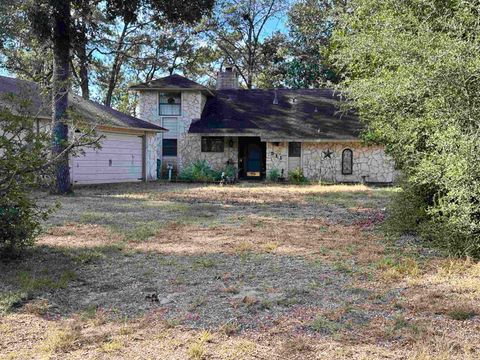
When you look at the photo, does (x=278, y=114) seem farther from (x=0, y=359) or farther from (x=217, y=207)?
(x=0, y=359)

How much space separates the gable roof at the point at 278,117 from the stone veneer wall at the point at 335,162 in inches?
25.6

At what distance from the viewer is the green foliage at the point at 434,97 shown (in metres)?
5.30

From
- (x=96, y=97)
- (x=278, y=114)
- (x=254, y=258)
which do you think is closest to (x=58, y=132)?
(x=254, y=258)

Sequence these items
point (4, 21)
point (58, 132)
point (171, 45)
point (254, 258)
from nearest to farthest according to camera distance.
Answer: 1. point (254, 258)
2. point (58, 132)
3. point (4, 21)
4. point (171, 45)

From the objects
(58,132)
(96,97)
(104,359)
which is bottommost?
(104,359)

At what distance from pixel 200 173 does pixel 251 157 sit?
3.97 m

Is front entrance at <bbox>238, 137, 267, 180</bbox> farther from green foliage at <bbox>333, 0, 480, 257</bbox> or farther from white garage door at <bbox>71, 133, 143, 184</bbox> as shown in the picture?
green foliage at <bbox>333, 0, 480, 257</bbox>

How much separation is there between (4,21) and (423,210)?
18750mm

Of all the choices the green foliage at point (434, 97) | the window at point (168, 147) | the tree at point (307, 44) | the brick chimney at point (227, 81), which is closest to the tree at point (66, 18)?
the green foliage at point (434, 97)

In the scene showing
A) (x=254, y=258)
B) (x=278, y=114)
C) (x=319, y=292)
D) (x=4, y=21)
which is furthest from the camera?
(x=278, y=114)

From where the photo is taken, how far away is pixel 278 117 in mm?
24141

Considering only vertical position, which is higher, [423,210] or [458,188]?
[458,188]

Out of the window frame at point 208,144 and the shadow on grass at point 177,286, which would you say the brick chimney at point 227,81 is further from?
the shadow on grass at point 177,286

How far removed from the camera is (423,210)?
742 cm
